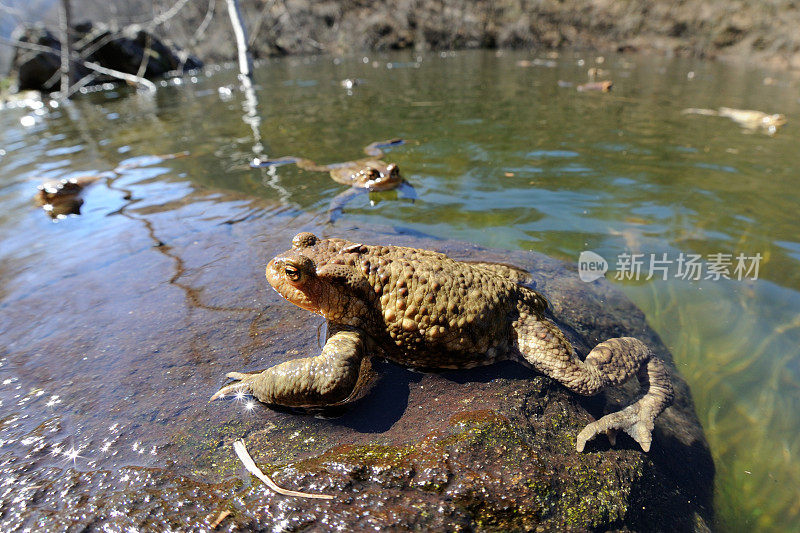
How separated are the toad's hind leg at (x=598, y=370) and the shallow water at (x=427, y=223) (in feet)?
2.23

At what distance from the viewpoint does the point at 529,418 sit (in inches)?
109

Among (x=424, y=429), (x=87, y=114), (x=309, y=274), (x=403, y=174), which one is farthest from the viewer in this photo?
(x=87, y=114)

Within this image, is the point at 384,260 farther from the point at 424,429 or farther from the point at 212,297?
the point at 212,297

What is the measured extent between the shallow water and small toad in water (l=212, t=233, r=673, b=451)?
73 cm

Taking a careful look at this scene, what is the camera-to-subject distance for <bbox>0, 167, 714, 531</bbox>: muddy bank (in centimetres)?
218

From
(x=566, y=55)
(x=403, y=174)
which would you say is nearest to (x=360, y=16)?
(x=566, y=55)

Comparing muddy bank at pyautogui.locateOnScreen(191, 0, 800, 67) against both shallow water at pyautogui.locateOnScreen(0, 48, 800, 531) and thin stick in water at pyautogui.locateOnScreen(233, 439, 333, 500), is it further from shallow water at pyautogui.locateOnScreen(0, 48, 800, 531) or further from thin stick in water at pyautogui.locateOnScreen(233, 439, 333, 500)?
thin stick in water at pyautogui.locateOnScreen(233, 439, 333, 500)

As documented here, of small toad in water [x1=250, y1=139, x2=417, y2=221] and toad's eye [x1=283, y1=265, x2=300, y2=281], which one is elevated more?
toad's eye [x1=283, y1=265, x2=300, y2=281]

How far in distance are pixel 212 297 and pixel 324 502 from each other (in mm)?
2413

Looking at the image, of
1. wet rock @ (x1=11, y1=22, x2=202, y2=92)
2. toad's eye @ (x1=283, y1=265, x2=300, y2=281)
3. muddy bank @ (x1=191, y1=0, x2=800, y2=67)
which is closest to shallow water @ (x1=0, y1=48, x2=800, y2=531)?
toad's eye @ (x1=283, y1=265, x2=300, y2=281)

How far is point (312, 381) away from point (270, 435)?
1.29ft

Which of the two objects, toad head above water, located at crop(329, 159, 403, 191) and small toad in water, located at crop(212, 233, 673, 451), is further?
toad head above water, located at crop(329, 159, 403, 191)

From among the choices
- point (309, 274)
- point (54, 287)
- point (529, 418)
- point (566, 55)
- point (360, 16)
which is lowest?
point (529, 418)

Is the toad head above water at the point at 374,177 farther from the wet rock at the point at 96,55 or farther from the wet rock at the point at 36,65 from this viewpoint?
the wet rock at the point at 36,65
